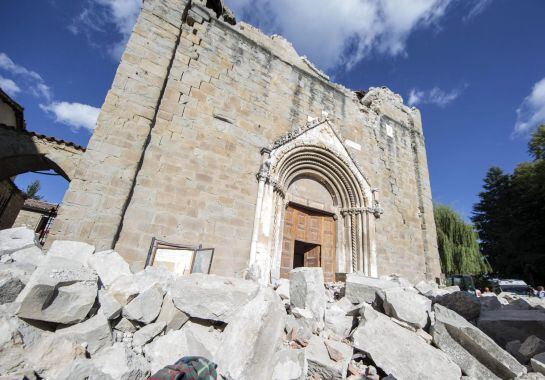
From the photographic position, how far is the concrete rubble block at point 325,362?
2379 mm

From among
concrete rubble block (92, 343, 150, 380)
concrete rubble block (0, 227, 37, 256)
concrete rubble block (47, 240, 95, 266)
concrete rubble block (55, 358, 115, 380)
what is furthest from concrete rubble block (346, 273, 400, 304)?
concrete rubble block (0, 227, 37, 256)

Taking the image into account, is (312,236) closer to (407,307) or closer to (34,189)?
(407,307)

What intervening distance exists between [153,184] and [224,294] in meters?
2.95

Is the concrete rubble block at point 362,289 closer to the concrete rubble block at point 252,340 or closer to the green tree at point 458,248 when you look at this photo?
the concrete rubble block at point 252,340

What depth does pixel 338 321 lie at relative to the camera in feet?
10.9

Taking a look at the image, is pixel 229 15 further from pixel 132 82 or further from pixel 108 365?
pixel 108 365

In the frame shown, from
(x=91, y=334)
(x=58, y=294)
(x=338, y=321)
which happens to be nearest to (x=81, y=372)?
(x=91, y=334)

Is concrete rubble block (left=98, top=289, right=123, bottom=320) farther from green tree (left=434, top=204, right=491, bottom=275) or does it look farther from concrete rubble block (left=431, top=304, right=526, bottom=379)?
green tree (left=434, top=204, right=491, bottom=275)

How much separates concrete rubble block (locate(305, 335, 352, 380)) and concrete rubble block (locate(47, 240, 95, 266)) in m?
2.96

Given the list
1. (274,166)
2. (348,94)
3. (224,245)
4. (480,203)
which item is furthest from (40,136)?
(480,203)

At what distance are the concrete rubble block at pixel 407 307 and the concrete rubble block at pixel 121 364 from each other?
2.90 m

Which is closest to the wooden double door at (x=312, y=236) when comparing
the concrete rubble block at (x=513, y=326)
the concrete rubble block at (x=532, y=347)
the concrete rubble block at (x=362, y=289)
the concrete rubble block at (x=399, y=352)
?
the concrete rubble block at (x=362, y=289)

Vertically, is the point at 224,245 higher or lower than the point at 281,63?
lower

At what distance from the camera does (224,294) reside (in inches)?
119
